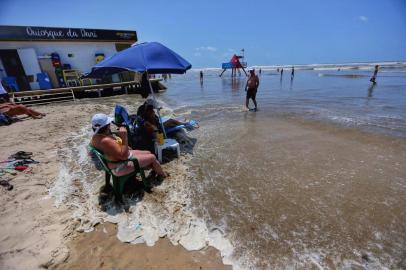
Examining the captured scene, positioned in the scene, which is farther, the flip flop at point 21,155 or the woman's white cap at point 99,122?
the flip flop at point 21,155

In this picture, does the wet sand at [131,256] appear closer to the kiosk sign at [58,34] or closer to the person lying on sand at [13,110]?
the person lying on sand at [13,110]

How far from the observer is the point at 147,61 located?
189 inches

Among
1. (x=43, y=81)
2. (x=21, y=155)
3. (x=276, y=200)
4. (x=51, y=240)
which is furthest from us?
(x=43, y=81)

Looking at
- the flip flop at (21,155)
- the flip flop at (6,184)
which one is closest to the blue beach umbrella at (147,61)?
the flip flop at (21,155)

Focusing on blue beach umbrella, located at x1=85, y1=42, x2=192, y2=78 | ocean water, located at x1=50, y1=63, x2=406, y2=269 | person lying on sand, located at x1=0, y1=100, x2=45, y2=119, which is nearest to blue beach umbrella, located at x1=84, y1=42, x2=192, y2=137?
blue beach umbrella, located at x1=85, y1=42, x2=192, y2=78

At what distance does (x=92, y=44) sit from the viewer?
738 inches

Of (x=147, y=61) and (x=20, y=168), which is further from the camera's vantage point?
(x=147, y=61)

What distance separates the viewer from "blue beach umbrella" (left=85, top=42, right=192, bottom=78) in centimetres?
473

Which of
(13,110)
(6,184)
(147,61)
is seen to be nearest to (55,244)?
(6,184)

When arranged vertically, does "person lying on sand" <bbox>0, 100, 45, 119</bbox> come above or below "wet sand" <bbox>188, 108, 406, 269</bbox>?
above

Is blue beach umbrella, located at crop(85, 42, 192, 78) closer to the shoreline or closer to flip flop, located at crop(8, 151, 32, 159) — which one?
flip flop, located at crop(8, 151, 32, 159)

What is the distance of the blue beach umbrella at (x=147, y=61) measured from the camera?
15.5 feet

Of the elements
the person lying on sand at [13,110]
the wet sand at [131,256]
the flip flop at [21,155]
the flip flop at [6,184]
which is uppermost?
the person lying on sand at [13,110]

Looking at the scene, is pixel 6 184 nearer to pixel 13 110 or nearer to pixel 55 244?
pixel 55 244
